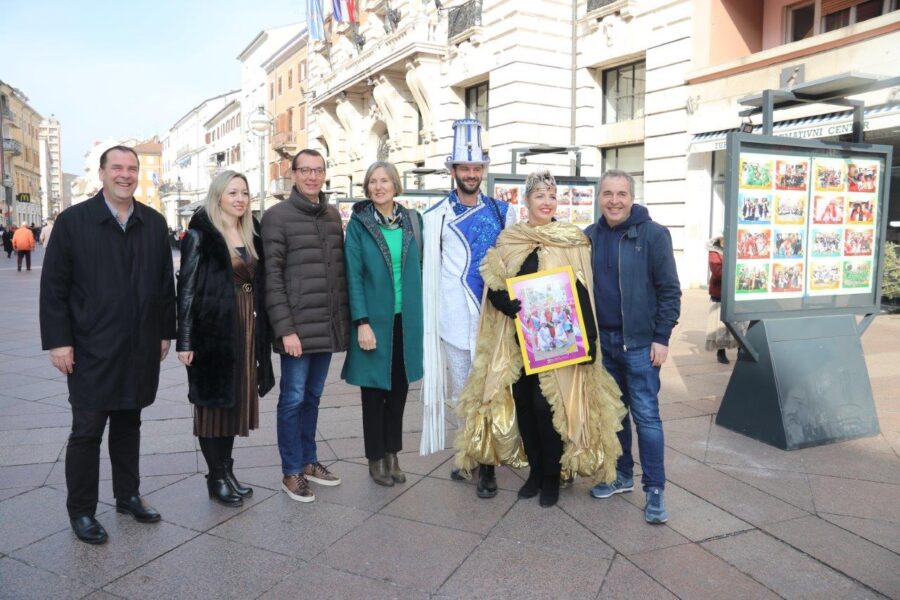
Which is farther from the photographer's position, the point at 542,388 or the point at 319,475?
the point at 319,475

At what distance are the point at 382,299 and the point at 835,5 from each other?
13384 millimetres

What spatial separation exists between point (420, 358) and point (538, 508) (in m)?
1.10

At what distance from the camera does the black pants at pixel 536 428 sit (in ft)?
12.7

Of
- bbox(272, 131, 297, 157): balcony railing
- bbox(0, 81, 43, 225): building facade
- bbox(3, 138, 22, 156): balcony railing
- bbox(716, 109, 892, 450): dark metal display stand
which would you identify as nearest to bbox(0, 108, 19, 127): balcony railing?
→ bbox(0, 81, 43, 225): building facade

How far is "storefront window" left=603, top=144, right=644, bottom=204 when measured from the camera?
56.7 feet

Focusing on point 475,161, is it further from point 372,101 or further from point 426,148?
point 372,101

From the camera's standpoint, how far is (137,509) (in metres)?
3.68

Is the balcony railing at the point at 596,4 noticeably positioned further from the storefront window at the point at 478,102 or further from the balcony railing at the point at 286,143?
the balcony railing at the point at 286,143

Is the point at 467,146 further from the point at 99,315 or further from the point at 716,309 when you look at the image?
the point at 716,309

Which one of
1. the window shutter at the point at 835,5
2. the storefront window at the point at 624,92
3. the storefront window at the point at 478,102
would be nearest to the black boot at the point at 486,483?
the window shutter at the point at 835,5

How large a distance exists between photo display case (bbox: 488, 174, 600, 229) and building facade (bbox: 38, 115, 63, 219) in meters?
118

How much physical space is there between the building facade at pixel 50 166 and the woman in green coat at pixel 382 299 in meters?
122

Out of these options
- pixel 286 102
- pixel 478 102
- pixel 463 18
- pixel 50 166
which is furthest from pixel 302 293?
pixel 50 166

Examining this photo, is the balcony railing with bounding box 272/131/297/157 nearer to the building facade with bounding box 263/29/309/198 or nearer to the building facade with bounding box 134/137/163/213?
the building facade with bounding box 263/29/309/198
